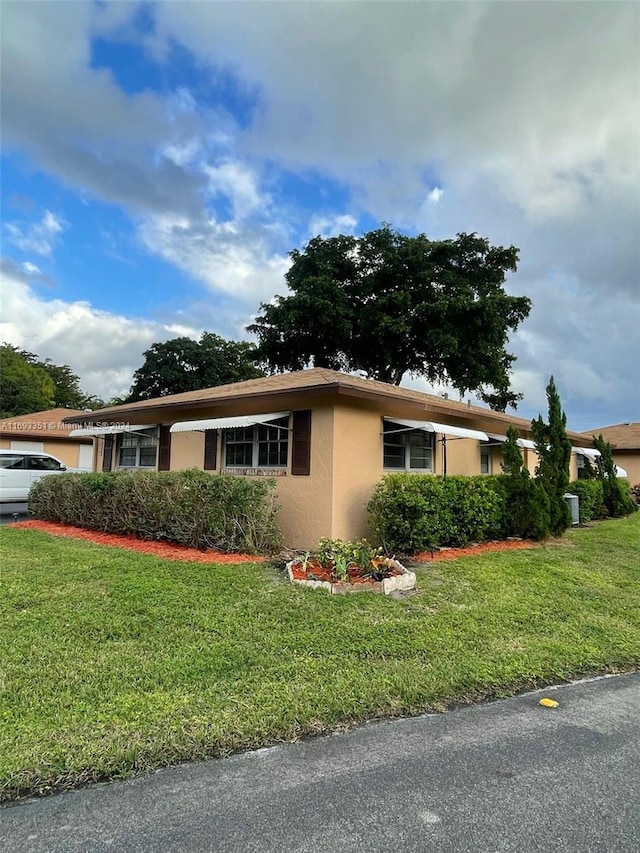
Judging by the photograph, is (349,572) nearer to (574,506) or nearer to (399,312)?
(574,506)

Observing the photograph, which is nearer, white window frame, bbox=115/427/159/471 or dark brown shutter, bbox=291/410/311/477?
dark brown shutter, bbox=291/410/311/477

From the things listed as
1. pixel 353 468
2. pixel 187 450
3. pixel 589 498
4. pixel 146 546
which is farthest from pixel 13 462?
pixel 589 498

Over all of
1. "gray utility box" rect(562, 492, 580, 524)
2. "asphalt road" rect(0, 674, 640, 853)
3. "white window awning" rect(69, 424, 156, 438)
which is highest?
"white window awning" rect(69, 424, 156, 438)

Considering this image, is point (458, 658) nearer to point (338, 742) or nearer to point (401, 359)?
point (338, 742)

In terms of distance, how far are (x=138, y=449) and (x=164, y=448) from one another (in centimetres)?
161

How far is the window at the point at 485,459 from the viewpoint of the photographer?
1338 cm

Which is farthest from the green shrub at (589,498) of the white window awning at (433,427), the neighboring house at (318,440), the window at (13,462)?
the window at (13,462)

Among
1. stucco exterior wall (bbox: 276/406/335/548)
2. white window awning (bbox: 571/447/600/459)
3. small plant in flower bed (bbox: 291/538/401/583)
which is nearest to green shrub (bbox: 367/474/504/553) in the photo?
stucco exterior wall (bbox: 276/406/335/548)

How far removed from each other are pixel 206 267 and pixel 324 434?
35.4 feet

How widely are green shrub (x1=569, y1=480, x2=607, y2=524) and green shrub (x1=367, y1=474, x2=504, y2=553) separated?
17.8 feet

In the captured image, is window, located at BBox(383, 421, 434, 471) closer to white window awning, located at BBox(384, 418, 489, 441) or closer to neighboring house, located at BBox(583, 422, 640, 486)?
white window awning, located at BBox(384, 418, 489, 441)

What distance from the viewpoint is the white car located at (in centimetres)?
1437

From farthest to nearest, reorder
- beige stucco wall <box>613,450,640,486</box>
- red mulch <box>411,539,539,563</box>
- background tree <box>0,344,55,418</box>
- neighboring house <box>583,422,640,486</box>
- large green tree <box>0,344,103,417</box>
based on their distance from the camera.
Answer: large green tree <box>0,344,103,417</box> < background tree <box>0,344,55,418</box> < beige stucco wall <box>613,450,640,486</box> < neighboring house <box>583,422,640,486</box> < red mulch <box>411,539,539,563</box>

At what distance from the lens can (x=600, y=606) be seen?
18.7ft
